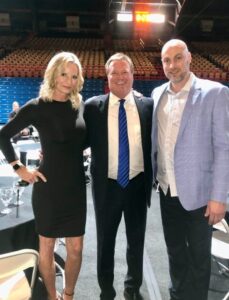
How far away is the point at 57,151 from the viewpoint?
1781 mm

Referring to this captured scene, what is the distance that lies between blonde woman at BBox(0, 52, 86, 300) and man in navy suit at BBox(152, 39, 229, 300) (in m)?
0.47

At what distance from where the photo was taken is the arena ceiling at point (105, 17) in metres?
12.7

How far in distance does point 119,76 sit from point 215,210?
2.96 feet

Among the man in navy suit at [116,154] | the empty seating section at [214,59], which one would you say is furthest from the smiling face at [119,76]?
the empty seating section at [214,59]

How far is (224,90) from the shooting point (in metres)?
1.62

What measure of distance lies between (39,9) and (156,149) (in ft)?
41.4

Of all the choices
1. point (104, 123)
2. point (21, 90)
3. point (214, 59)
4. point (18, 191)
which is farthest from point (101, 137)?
point (214, 59)

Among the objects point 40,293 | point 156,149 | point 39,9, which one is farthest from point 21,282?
point 39,9

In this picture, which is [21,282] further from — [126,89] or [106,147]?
[126,89]

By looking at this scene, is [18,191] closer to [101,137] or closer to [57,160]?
[57,160]

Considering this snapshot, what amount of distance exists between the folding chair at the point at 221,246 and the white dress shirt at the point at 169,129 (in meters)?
0.41

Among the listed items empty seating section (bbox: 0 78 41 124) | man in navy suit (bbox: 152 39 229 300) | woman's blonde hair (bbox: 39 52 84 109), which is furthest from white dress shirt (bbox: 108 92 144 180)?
empty seating section (bbox: 0 78 41 124)

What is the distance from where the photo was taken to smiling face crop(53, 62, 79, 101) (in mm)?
1759

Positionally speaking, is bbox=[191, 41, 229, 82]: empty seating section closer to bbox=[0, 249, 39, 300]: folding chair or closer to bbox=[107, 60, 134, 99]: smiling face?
bbox=[107, 60, 134, 99]: smiling face
